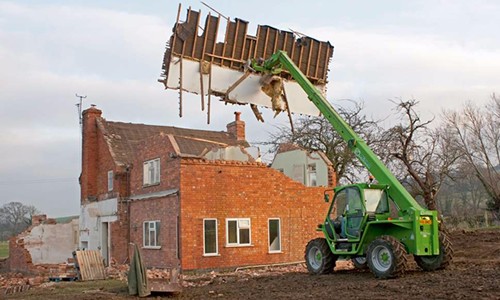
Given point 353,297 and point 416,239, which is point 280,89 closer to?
point 416,239

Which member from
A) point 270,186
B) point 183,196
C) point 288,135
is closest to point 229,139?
point 288,135

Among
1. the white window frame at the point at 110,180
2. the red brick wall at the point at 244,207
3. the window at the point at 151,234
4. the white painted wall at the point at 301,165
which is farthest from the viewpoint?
the white window frame at the point at 110,180

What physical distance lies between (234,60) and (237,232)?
7731mm

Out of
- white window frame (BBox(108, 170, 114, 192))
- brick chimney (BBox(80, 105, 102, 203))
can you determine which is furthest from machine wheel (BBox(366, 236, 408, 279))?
brick chimney (BBox(80, 105, 102, 203))

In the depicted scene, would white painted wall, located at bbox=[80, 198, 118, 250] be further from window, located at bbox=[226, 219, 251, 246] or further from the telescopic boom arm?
the telescopic boom arm

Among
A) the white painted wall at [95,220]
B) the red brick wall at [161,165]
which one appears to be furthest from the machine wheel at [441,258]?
the white painted wall at [95,220]

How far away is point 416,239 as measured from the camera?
44.8 ft

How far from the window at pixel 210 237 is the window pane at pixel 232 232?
0.59 m

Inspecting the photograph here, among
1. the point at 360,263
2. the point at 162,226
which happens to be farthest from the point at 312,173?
the point at 360,263

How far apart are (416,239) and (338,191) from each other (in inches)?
118

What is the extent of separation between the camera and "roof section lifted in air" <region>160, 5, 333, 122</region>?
16562mm

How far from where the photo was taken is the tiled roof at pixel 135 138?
2823cm

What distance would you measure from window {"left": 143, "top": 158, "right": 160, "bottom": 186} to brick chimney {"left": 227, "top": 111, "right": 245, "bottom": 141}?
9.76 metres

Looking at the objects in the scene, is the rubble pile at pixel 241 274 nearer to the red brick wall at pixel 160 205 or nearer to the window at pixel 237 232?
the window at pixel 237 232
